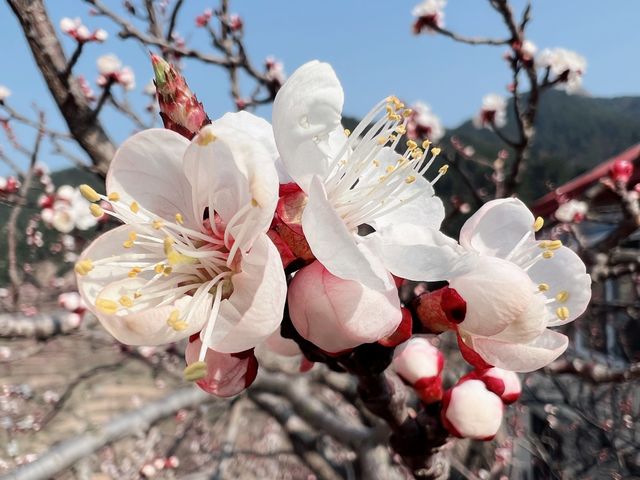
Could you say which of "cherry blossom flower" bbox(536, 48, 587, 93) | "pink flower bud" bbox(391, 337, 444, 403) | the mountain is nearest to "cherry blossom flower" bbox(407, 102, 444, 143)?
"cherry blossom flower" bbox(536, 48, 587, 93)

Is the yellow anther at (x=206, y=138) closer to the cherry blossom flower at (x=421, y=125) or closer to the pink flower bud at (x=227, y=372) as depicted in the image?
the pink flower bud at (x=227, y=372)

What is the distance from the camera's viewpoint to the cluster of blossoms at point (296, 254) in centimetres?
42

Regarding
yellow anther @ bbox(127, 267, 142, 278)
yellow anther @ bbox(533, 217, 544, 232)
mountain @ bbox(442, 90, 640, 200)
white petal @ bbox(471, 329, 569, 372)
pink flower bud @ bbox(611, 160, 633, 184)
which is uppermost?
yellow anther @ bbox(127, 267, 142, 278)

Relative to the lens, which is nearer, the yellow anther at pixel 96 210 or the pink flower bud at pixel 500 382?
the yellow anther at pixel 96 210

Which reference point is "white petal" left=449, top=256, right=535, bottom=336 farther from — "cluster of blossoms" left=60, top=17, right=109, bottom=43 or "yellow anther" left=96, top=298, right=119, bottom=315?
"cluster of blossoms" left=60, top=17, right=109, bottom=43

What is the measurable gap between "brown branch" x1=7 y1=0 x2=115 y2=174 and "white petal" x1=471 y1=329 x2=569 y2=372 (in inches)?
54.9

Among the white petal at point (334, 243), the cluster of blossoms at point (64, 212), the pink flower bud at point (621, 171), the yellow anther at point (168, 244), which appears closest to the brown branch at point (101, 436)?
the yellow anther at point (168, 244)

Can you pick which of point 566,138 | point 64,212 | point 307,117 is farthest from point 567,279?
point 566,138

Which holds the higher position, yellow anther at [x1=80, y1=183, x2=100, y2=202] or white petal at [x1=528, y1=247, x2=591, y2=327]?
yellow anther at [x1=80, y1=183, x2=100, y2=202]

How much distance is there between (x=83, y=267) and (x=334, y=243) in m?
0.25

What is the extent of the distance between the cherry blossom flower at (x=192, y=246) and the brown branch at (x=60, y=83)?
1.13m

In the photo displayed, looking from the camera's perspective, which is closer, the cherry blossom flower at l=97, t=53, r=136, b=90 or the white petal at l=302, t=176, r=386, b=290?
the white petal at l=302, t=176, r=386, b=290

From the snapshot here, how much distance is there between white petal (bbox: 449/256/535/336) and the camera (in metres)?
0.45

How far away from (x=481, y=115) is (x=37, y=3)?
3.44 meters
